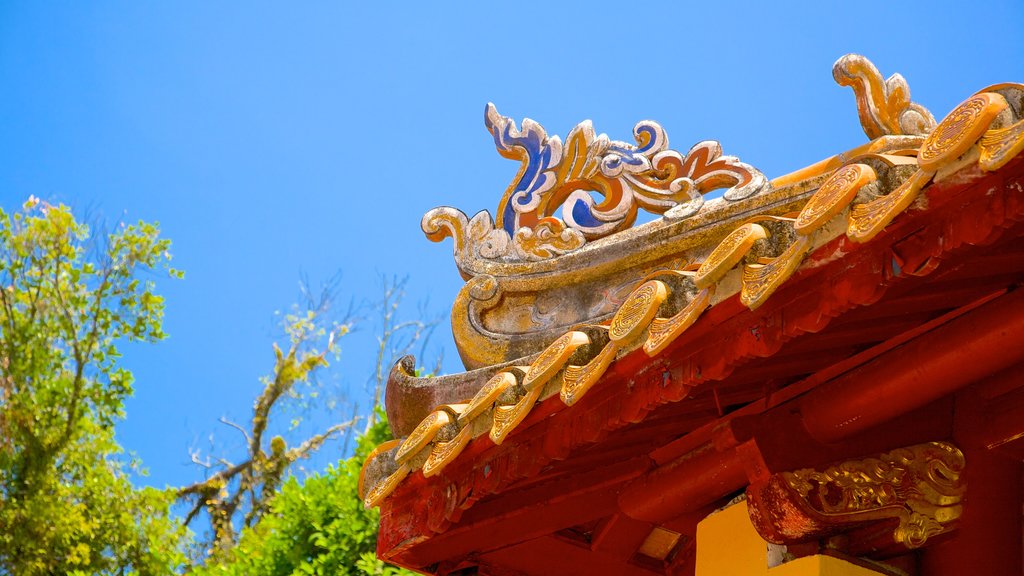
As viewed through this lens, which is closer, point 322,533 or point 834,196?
point 834,196

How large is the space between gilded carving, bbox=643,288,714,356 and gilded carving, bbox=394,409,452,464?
869 mm

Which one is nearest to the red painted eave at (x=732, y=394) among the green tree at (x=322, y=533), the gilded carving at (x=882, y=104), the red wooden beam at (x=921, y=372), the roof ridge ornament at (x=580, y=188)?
the red wooden beam at (x=921, y=372)

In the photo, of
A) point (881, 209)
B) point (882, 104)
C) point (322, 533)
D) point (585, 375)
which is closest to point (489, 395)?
point (585, 375)

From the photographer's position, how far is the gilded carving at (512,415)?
3061 millimetres

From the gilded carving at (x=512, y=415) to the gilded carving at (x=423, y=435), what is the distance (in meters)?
0.33

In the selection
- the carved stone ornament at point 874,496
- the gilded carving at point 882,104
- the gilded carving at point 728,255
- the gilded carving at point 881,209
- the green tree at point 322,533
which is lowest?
the carved stone ornament at point 874,496

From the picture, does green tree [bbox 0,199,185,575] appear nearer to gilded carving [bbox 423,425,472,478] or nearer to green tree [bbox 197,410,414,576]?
green tree [bbox 197,410,414,576]

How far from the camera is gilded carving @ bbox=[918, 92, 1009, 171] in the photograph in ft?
7.02

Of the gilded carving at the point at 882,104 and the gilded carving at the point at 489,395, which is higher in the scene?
the gilded carving at the point at 882,104

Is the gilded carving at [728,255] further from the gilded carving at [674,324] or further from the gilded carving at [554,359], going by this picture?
the gilded carving at [554,359]

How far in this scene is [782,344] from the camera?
8.63 ft

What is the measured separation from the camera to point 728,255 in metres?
2.56

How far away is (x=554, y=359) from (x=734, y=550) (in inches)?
28.1

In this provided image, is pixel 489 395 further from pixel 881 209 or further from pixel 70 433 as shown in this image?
pixel 70 433
